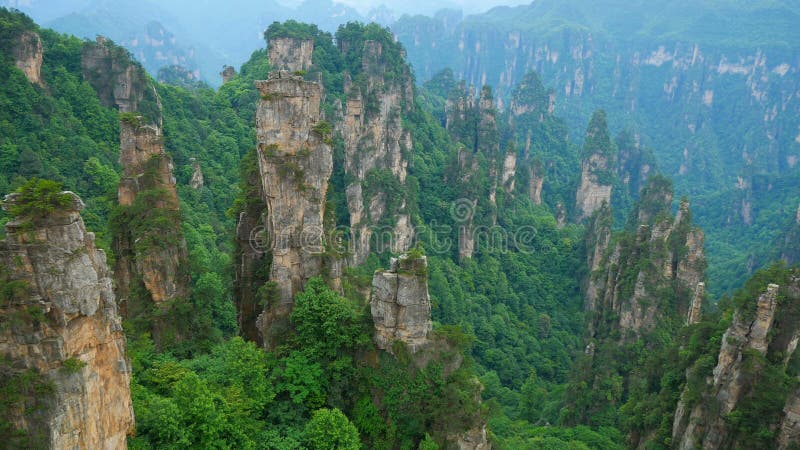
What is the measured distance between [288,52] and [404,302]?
5349 centimetres

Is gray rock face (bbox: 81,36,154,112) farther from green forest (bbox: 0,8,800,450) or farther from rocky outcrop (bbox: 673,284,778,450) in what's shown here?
rocky outcrop (bbox: 673,284,778,450)

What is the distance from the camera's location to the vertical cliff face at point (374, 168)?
172 feet

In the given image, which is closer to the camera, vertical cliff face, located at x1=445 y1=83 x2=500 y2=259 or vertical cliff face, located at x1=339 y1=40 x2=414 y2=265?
vertical cliff face, located at x1=339 y1=40 x2=414 y2=265

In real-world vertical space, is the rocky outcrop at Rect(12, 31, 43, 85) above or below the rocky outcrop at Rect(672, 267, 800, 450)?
above

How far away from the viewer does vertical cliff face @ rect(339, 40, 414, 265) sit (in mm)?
52469

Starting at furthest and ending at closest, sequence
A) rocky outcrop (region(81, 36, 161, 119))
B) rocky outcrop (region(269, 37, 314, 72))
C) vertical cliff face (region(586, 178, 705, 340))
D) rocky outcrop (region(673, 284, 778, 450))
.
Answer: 1. rocky outcrop (region(269, 37, 314, 72))
2. rocky outcrop (region(81, 36, 161, 119))
3. vertical cliff face (region(586, 178, 705, 340))
4. rocky outcrop (region(673, 284, 778, 450))

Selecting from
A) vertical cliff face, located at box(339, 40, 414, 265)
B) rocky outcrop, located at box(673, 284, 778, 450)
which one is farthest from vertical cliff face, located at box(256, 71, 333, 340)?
vertical cliff face, located at box(339, 40, 414, 265)

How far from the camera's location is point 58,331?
13.4 m

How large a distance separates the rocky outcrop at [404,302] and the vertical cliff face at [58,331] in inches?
356

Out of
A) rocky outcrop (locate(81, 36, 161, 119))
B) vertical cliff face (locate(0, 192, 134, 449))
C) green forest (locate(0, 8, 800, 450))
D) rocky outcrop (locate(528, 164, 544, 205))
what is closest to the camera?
vertical cliff face (locate(0, 192, 134, 449))

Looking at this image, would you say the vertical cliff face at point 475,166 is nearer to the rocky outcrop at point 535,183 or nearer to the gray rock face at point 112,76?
the rocky outcrop at point 535,183

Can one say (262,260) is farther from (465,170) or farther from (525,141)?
(525,141)

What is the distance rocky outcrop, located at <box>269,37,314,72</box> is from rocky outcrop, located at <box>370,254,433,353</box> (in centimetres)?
5100

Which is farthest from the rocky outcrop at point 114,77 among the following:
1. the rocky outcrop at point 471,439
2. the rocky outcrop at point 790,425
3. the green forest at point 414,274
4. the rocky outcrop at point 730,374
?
the rocky outcrop at point 790,425
